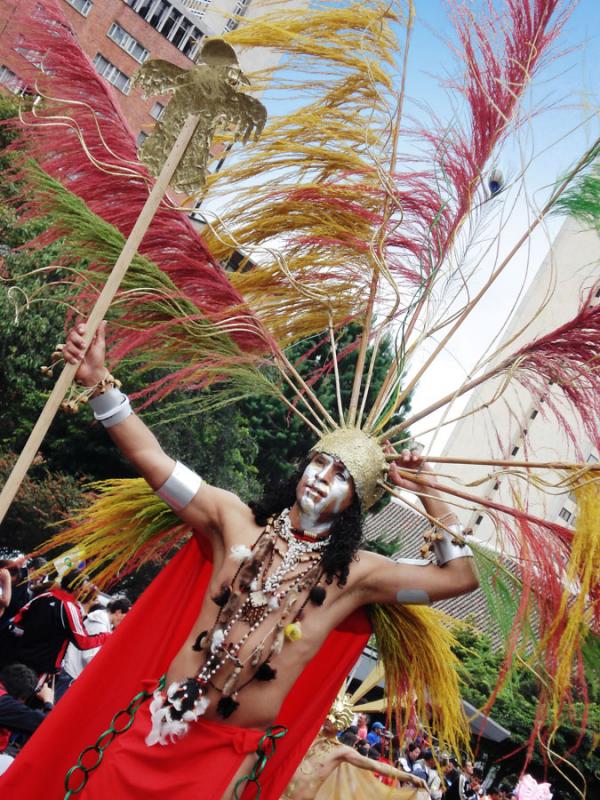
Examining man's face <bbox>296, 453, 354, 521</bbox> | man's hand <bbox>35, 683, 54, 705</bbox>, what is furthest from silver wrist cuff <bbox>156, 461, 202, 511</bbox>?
man's hand <bbox>35, 683, 54, 705</bbox>

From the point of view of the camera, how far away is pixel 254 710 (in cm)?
367

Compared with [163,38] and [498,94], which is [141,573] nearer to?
[498,94]

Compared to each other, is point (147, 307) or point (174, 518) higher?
point (147, 307)

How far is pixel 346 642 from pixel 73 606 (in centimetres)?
220

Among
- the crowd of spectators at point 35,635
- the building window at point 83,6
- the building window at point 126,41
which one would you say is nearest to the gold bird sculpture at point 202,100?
the crowd of spectators at point 35,635

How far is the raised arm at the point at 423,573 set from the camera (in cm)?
385

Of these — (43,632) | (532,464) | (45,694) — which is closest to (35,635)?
(43,632)

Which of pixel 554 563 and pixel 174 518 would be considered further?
pixel 174 518

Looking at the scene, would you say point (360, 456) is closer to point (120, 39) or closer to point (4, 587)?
point (4, 587)

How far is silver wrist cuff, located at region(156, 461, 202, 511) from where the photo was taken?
3.78 metres

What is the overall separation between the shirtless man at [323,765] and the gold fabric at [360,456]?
199cm

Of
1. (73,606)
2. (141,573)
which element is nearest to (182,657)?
(73,606)

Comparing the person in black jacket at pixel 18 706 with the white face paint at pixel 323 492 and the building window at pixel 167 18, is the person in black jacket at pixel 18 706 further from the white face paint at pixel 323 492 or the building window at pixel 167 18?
the building window at pixel 167 18

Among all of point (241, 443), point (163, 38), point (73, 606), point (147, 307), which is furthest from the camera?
point (163, 38)
